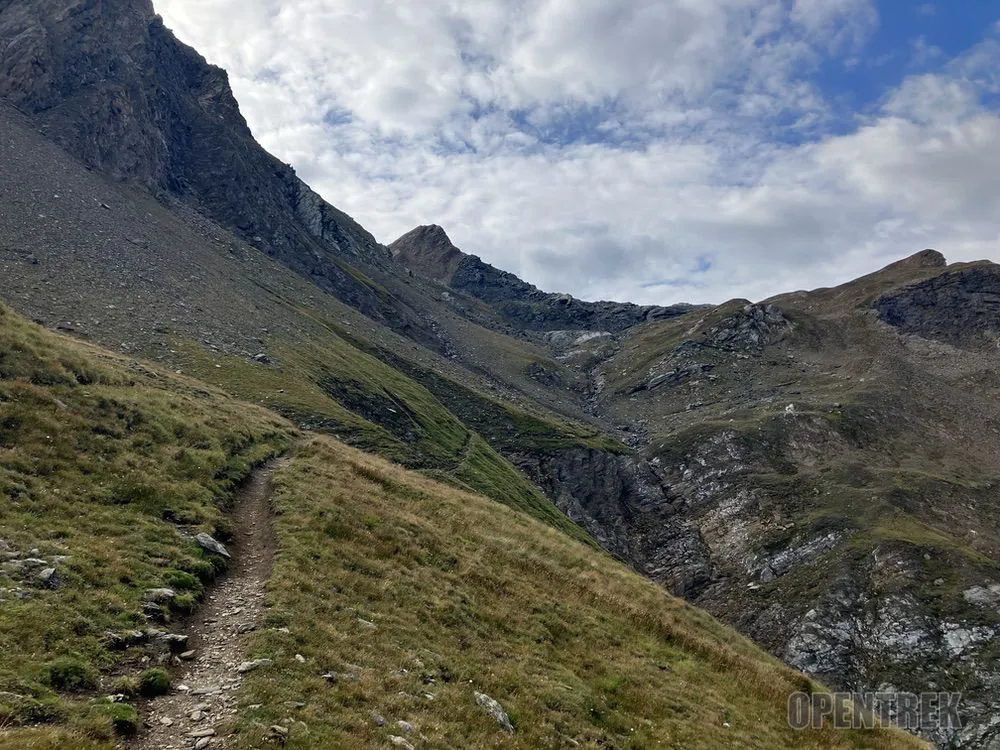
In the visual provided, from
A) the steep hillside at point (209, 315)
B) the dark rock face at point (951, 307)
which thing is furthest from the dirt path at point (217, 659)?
the dark rock face at point (951, 307)

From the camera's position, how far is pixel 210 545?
21.9 metres

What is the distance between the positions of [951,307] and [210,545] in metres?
214

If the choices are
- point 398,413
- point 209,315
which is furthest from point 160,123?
point 398,413

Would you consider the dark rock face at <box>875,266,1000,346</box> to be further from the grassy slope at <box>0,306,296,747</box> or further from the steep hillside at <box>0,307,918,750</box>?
the grassy slope at <box>0,306,296,747</box>

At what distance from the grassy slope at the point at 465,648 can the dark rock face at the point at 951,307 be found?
177 metres

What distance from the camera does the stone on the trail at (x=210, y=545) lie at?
71.5 ft

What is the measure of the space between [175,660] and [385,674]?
17.5 ft

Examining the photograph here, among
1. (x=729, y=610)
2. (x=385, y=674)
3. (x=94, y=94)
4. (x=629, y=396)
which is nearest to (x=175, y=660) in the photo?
(x=385, y=674)

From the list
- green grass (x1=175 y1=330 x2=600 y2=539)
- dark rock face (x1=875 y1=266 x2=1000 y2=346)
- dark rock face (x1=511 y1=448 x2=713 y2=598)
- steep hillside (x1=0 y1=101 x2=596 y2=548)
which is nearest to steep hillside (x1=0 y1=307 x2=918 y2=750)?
green grass (x1=175 y1=330 x2=600 y2=539)

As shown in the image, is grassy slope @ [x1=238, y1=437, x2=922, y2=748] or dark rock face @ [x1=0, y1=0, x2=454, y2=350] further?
dark rock face @ [x1=0, y1=0, x2=454, y2=350]

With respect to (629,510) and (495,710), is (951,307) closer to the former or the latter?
(629,510)

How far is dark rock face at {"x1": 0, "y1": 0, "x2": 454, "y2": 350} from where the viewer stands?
113m

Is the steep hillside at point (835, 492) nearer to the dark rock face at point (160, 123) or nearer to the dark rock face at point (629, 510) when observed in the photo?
the dark rock face at point (629, 510)

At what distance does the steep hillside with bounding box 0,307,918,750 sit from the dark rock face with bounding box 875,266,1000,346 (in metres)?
177
